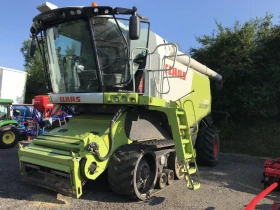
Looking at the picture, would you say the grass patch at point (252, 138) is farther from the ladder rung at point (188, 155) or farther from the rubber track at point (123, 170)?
the rubber track at point (123, 170)

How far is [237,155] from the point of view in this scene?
30.5 feet

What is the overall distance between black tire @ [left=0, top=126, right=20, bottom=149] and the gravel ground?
333 cm

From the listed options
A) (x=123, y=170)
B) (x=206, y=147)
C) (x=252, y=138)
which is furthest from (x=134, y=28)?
(x=252, y=138)

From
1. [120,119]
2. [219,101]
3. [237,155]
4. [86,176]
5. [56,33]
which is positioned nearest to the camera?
[86,176]

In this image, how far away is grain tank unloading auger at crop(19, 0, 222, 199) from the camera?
418 cm

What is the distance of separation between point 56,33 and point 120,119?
76.5 inches

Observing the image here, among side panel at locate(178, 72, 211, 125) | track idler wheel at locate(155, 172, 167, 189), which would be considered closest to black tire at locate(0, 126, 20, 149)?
side panel at locate(178, 72, 211, 125)

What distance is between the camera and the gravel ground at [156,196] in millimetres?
4184

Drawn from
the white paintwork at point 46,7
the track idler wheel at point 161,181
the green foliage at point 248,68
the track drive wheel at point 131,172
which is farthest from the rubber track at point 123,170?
the green foliage at point 248,68

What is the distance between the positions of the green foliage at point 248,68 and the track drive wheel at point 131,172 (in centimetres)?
750

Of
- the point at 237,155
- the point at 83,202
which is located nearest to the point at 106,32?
the point at 83,202

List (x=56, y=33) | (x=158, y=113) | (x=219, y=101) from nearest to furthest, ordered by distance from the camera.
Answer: (x=56, y=33)
(x=158, y=113)
(x=219, y=101)

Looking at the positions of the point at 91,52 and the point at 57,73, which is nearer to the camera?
the point at 91,52

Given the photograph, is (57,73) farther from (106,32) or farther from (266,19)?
(266,19)
